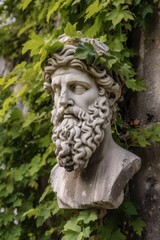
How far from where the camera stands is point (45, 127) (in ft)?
9.30

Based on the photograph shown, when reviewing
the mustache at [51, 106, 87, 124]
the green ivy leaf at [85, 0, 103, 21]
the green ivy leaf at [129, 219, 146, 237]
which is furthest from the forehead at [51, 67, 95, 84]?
the green ivy leaf at [129, 219, 146, 237]

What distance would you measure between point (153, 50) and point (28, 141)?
3.35 feet

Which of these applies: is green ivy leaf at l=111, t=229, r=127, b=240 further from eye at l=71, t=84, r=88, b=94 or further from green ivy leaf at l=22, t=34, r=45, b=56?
green ivy leaf at l=22, t=34, r=45, b=56

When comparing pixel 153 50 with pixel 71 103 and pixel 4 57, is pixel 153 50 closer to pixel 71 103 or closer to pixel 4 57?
pixel 71 103

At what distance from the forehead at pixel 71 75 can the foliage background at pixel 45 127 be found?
9 cm

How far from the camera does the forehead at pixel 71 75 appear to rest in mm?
1860

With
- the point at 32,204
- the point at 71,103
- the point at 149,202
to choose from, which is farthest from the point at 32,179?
the point at 71,103

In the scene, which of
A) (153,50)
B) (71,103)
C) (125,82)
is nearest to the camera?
(71,103)

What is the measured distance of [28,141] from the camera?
2.95 metres

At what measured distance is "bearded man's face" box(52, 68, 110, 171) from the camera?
5.99 ft

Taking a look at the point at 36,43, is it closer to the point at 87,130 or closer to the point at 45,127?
the point at 87,130

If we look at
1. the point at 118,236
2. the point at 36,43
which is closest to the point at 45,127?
the point at 36,43

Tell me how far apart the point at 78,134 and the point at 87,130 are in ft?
0.12

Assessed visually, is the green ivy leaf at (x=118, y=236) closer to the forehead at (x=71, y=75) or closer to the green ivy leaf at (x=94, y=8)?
the forehead at (x=71, y=75)
